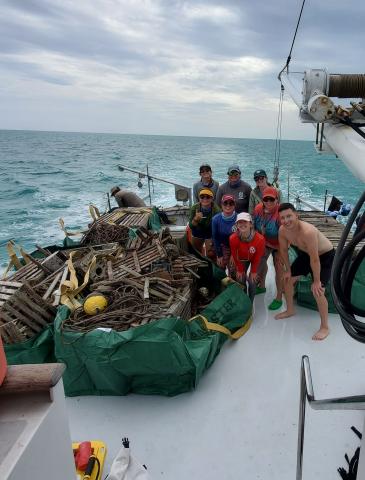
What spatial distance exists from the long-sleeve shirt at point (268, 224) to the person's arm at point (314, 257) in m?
0.68

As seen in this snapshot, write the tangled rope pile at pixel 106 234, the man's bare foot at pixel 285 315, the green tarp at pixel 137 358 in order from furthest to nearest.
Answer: the tangled rope pile at pixel 106 234
the man's bare foot at pixel 285 315
the green tarp at pixel 137 358

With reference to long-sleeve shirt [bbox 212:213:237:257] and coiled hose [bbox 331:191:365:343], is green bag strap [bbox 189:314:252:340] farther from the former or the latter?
coiled hose [bbox 331:191:365:343]

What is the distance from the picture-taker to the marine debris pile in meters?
3.78

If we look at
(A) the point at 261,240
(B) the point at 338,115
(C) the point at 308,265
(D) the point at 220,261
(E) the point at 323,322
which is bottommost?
(E) the point at 323,322

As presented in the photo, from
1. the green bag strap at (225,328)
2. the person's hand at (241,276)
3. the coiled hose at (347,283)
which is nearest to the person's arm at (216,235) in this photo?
the person's hand at (241,276)

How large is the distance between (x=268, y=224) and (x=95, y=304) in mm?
2296

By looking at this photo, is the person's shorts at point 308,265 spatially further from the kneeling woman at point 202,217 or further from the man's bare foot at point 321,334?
the kneeling woman at point 202,217

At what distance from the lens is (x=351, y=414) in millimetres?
3154

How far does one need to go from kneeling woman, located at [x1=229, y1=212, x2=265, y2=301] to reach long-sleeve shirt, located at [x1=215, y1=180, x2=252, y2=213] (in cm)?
149

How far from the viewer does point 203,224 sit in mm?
5238

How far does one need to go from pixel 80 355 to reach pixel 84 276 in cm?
172

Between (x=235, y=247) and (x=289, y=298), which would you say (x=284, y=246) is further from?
(x=289, y=298)

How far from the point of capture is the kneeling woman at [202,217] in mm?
4996

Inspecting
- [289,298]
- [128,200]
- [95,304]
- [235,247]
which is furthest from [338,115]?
[128,200]
